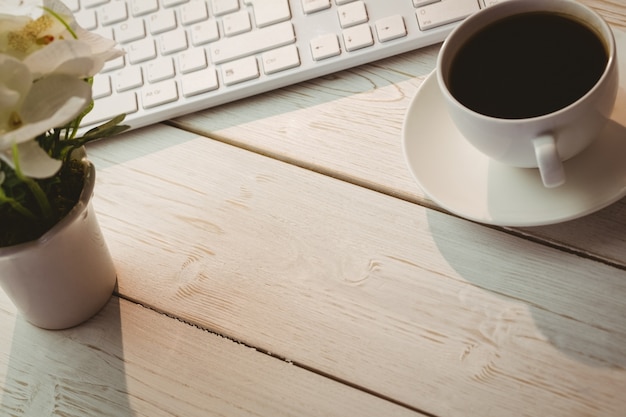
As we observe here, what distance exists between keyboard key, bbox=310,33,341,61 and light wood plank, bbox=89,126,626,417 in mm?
102

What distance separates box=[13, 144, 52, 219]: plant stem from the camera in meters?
0.38

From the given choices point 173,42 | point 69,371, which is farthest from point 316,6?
point 69,371

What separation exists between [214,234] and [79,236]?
0.40 feet

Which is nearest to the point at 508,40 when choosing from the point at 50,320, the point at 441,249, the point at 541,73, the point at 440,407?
the point at 541,73

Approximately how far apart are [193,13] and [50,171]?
1.10 feet

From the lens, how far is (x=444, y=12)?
620 millimetres

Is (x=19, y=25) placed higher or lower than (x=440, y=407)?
higher

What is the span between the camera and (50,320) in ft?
1.84

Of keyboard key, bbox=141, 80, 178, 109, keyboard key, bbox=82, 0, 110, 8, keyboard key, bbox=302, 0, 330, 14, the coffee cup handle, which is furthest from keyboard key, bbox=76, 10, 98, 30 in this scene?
the coffee cup handle

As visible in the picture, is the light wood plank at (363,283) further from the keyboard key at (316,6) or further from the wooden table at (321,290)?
the keyboard key at (316,6)

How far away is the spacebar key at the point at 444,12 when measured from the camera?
24.3 inches

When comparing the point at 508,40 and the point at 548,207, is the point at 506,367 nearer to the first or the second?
the point at 548,207

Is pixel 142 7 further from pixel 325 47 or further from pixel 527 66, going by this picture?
pixel 527 66

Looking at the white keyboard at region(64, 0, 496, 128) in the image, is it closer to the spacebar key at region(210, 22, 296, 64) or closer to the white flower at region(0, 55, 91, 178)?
the spacebar key at region(210, 22, 296, 64)
